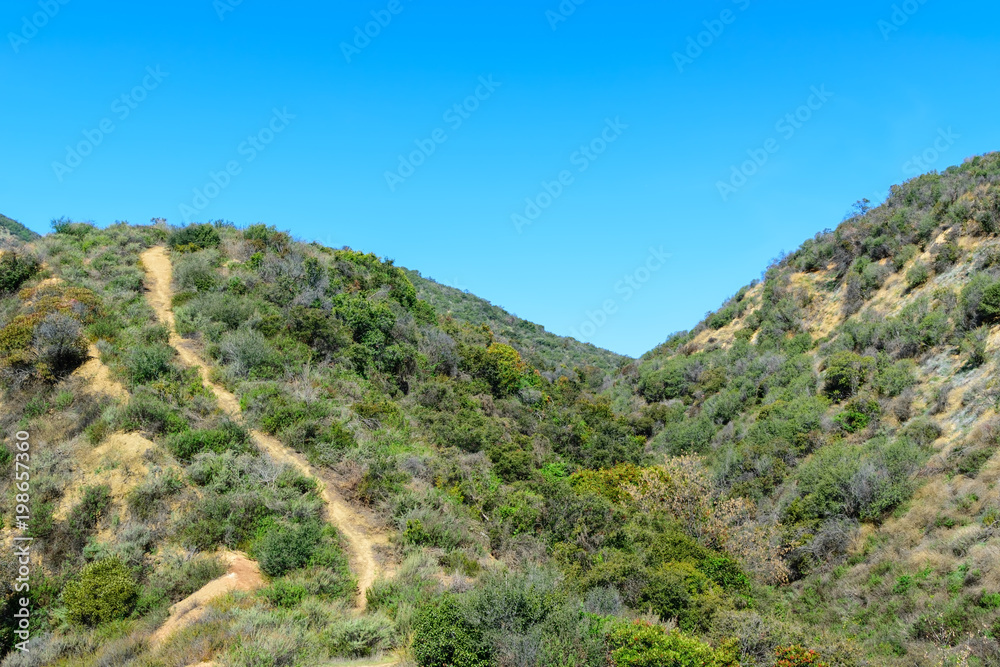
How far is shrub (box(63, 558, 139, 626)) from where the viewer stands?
9.85m

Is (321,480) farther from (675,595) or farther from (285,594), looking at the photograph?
(675,595)

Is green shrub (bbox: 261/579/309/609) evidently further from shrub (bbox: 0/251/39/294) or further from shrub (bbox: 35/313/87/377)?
shrub (bbox: 0/251/39/294)

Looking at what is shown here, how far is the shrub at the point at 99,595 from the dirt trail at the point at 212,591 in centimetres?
83

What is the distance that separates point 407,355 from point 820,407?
17.8m

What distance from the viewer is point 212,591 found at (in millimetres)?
10445

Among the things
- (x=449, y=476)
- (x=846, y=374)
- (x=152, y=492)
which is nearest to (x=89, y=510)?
(x=152, y=492)

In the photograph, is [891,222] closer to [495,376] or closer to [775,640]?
[495,376]

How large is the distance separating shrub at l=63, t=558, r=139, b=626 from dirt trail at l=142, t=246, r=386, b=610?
4231mm

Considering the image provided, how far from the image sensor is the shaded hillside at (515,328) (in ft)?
165

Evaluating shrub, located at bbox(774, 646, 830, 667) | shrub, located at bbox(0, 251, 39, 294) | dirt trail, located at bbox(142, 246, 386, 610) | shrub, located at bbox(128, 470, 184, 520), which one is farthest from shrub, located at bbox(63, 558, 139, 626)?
shrub, located at bbox(0, 251, 39, 294)

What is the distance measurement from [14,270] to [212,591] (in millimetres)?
16868

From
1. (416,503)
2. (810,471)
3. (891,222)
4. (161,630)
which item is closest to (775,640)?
(416,503)

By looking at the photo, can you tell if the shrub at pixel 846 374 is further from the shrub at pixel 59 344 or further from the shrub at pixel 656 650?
the shrub at pixel 59 344

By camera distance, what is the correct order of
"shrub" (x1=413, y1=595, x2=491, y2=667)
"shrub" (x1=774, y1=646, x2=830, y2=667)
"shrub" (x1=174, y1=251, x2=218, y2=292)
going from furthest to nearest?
"shrub" (x1=174, y1=251, x2=218, y2=292)
"shrub" (x1=774, y1=646, x2=830, y2=667)
"shrub" (x1=413, y1=595, x2=491, y2=667)
